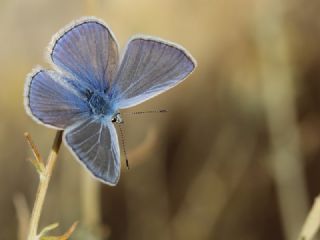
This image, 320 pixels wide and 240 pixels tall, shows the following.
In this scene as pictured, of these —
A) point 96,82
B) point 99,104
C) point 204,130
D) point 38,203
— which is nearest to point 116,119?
point 99,104

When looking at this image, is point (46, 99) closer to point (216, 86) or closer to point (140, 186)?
point (140, 186)

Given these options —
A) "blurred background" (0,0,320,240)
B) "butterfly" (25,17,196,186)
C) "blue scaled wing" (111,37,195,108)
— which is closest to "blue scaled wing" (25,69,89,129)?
"butterfly" (25,17,196,186)

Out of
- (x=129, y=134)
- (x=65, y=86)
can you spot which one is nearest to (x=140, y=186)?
(x=129, y=134)

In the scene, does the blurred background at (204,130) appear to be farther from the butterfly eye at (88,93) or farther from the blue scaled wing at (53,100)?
the blue scaled wing at (53,100)

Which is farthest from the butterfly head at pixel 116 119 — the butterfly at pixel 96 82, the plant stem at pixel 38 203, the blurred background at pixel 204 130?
the blurred background at pixel 204 130

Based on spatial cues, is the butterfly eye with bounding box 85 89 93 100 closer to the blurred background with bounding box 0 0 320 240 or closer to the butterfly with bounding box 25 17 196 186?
the butterfly with bounding box 25 17 196 186
